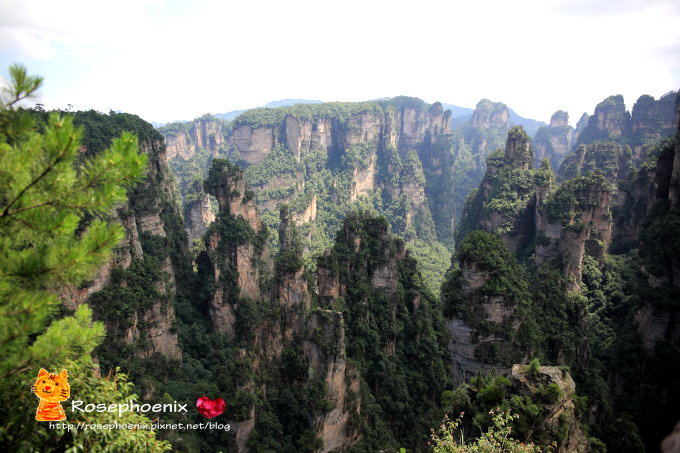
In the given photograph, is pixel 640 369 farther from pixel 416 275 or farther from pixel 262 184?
pixel 262 184

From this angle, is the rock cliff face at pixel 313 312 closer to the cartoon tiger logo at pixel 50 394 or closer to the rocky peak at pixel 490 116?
the cartoon tiger logo at pixel 50 394

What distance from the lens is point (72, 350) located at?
640 centimetres

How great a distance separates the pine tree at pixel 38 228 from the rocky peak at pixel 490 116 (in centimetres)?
15189

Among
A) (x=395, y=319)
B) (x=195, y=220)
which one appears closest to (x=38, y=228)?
(x=395, y=319)

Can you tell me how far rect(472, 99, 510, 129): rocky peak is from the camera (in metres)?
146

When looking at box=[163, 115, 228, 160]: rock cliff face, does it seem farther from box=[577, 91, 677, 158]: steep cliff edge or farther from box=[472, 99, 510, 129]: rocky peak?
box=[577, 91, 677, 158]: steep cliff edge

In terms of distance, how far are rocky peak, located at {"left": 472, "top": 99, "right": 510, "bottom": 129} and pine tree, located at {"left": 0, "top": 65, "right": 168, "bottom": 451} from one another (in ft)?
498

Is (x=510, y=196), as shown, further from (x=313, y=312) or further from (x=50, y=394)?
(x=50, y=394)

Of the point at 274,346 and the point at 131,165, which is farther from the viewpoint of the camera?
the point at 274,346

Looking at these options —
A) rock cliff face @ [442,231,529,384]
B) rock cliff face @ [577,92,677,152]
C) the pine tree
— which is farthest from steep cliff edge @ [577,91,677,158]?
the pine tree

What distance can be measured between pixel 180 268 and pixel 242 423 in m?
19.7

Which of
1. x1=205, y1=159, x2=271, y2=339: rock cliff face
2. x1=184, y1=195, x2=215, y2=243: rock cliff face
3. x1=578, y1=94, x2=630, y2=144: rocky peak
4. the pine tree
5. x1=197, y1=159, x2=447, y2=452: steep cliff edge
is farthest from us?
x1=578, y1=94, x2=630, y2=144: rocky peak

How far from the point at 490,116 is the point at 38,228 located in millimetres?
156920

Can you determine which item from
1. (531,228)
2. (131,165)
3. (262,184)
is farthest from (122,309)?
(262,184)
